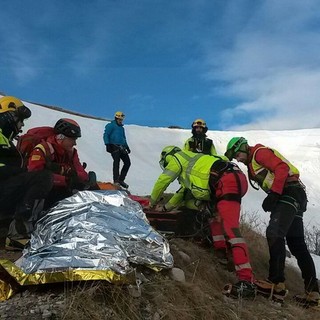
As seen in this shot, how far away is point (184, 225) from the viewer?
537 centimetres

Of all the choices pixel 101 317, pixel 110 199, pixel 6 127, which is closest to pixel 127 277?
pixel 101 317

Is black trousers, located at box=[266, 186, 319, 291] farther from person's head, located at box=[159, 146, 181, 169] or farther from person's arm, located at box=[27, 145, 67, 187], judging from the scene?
person's arm, located at box=[27, 145, 67, 187]

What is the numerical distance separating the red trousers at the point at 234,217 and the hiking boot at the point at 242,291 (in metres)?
0.10

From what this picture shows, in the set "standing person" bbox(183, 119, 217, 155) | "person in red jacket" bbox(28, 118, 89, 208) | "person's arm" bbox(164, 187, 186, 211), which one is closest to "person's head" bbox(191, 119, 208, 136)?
"standing person" bbox(183, 119, 217, 155)

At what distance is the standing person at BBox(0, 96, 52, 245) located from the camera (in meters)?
3.96

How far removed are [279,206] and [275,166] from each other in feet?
1.34

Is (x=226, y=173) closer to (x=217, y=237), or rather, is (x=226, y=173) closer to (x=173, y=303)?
(x=217, y=237)

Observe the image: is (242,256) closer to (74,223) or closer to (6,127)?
(74,223)

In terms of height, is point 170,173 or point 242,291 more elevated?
point 170,173

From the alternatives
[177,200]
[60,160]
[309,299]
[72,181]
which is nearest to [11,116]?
[60,160]

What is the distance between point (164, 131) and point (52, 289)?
812 inches

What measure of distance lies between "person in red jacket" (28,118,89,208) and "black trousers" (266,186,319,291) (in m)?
1.93

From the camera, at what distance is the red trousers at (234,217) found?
4.09 metres

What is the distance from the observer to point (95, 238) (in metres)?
3.34
